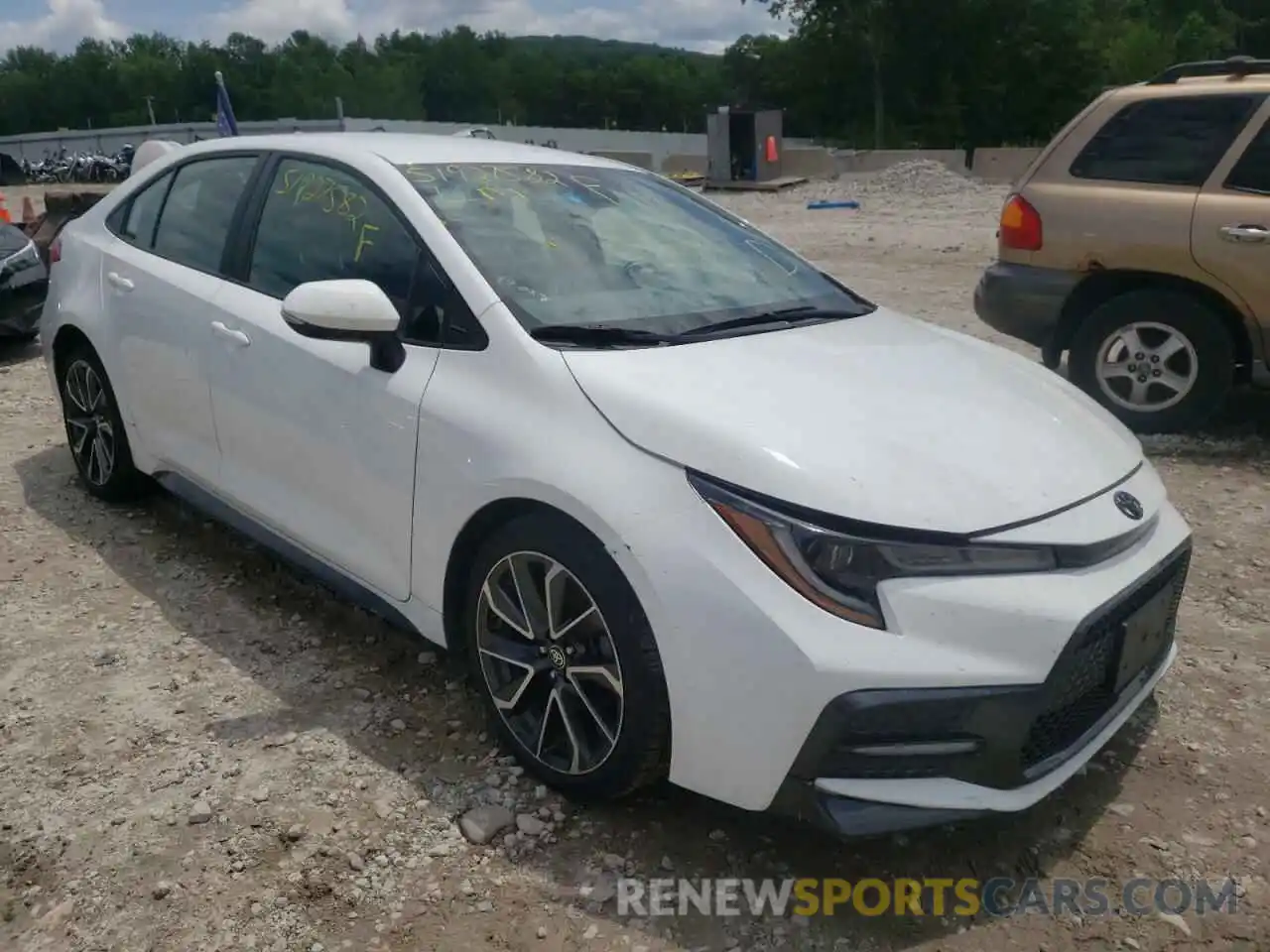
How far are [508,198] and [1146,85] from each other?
4135 millimetres

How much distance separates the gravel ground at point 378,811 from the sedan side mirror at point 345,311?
44.5 inches

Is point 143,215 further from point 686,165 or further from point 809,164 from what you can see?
point 686,165

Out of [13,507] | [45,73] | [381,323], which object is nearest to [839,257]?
[13,507]

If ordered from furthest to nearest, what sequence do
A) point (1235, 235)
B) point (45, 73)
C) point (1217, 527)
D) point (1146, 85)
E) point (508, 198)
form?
point (45, 73), point (1146, 85), point (1235, 235), point (1217, 527), point (508, 198)

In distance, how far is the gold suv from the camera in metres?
5.39

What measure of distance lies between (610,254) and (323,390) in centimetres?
93

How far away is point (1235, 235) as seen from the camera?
210 inches

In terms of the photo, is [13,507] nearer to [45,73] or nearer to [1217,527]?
[1217,527]

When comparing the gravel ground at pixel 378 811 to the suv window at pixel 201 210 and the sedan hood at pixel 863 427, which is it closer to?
the sedan hood at pixel 863 427

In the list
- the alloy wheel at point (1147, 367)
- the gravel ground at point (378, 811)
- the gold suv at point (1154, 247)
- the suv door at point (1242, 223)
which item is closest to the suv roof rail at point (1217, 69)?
the gold suv at point (1154, 247)

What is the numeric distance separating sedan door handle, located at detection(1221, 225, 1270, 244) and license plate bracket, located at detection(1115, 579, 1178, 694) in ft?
10.8

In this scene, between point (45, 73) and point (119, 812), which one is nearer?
point (119, 812)

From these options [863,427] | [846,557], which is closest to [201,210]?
[863,427]

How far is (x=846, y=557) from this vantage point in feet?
7.41
